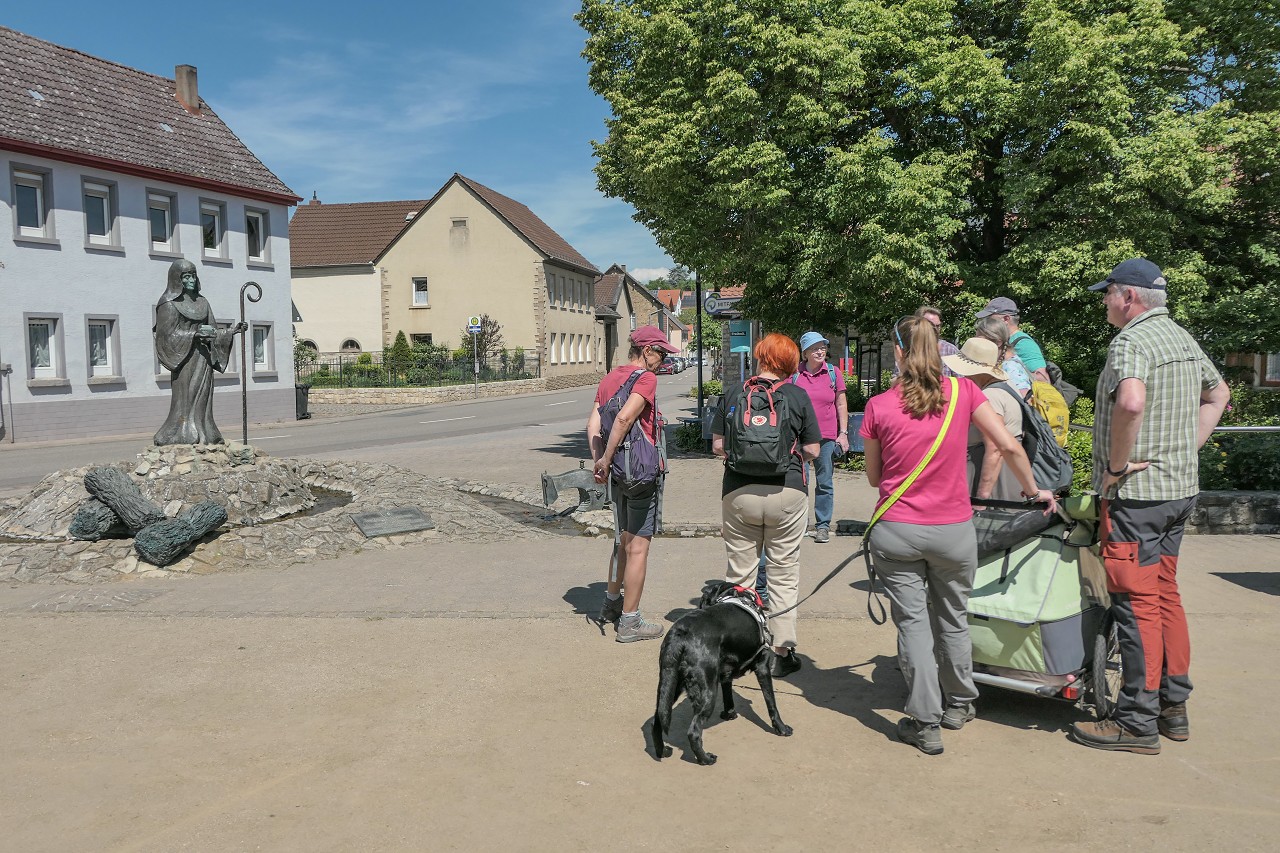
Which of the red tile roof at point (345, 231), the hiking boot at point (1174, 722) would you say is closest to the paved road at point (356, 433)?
the hiking boot at point (1174, 722)

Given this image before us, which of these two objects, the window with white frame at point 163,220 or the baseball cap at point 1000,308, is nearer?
the baseball cap at point 1000,308

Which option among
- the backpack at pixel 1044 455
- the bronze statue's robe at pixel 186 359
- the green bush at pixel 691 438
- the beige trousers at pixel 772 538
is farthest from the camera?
the green bush at pixel 691 438

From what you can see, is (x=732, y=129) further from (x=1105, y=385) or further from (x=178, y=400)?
(x=1105, y=385)

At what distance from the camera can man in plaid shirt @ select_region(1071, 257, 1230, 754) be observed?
4.09 meters

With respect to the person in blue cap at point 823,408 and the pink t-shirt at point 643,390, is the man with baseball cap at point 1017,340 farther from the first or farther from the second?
the person in blue cap at point 823,408

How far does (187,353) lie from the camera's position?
1066 centimetres

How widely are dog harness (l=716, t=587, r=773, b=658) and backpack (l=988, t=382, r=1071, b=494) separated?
1472mm

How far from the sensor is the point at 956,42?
1412 centimetres

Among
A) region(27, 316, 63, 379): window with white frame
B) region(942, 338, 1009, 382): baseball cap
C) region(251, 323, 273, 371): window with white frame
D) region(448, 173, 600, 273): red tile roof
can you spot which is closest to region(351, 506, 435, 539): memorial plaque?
region(942, 338, 1009, 382): baseball cap

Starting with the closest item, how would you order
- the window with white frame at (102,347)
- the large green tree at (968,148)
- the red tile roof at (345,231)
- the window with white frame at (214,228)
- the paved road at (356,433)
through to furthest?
the large green tree at (968,148) → the paved road at (356,433) → the window with white frame at (102,347) → the window with white frame at (214,228) → the red tile roof at (345,231)

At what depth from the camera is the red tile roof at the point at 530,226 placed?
49938mm

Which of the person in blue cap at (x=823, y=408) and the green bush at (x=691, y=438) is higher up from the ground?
the person in blue cap at (x=823, y=408)

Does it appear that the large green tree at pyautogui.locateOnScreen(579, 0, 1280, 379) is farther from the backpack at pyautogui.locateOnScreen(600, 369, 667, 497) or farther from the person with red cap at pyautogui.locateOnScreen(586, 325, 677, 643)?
the backpack at pyautogui.locateOnScreen(600, 369, 667, 497)

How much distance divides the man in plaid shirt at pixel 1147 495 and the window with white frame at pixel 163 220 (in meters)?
26.1
